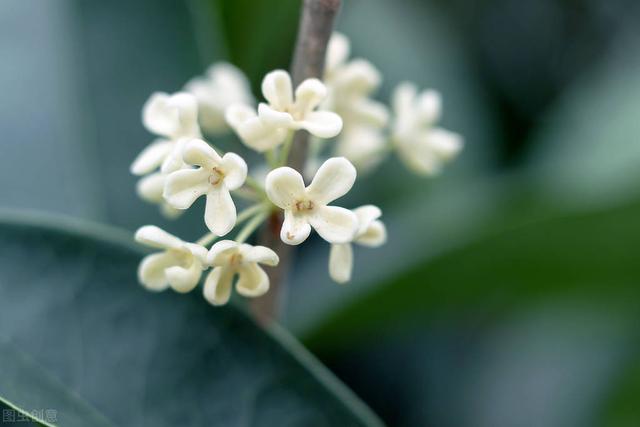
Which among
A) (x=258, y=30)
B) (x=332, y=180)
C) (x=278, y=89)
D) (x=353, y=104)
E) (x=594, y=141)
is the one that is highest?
(x=258, y=30)

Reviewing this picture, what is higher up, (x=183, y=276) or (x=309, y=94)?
(x=309, y=94)

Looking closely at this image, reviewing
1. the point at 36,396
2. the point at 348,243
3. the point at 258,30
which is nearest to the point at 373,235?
the point at 348,243

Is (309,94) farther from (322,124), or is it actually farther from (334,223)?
(334,223)

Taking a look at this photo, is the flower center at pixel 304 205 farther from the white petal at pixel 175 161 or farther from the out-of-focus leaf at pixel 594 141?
the out-of-focus leaf at pixel 594 141

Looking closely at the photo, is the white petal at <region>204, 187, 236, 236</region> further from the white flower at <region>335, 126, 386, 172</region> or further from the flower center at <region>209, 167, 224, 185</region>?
the white flower at <region>335, 126, 386, 172</region>

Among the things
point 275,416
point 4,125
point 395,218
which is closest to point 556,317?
point 395,218
